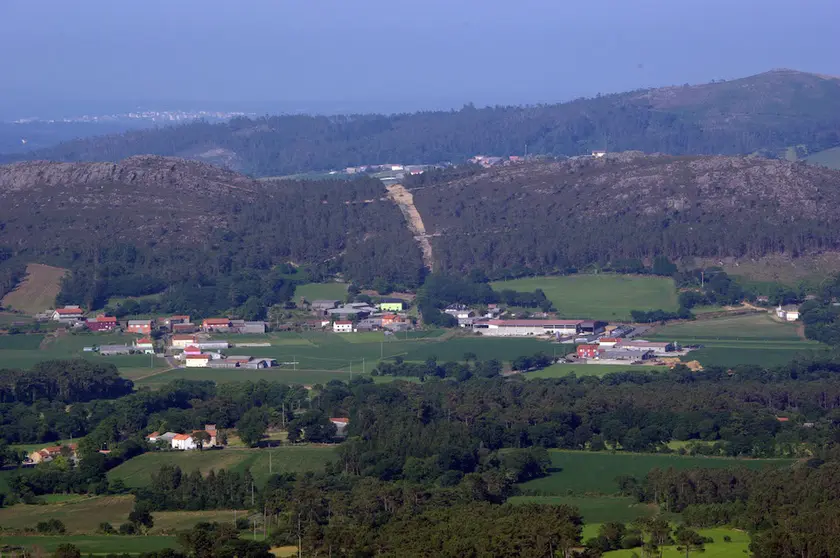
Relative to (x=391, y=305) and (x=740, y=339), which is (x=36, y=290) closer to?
(x=391, y=305)

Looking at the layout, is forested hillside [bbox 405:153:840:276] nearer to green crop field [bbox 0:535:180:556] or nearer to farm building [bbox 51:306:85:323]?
farm building [bbox 51:306:85:323]

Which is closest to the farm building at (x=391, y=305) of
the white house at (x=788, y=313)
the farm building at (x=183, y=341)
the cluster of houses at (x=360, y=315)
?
the cluster of houses at (x=360, y=315)

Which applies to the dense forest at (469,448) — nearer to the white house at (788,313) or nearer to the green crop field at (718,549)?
the green crop field at (718,549)

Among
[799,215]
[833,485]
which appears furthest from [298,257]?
[833,485]

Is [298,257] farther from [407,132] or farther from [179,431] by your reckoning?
[407,132]

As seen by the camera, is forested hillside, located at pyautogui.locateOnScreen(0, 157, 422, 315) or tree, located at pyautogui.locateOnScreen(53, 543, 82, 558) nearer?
tree, located at pyautogui.locateOnScreen(53, 543, 82, 558)

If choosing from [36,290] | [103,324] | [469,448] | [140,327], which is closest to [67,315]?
[103,324]

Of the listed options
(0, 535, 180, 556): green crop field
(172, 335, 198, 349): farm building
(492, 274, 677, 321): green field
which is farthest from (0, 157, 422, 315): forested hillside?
(0, 535, 180, 556): green crop field
